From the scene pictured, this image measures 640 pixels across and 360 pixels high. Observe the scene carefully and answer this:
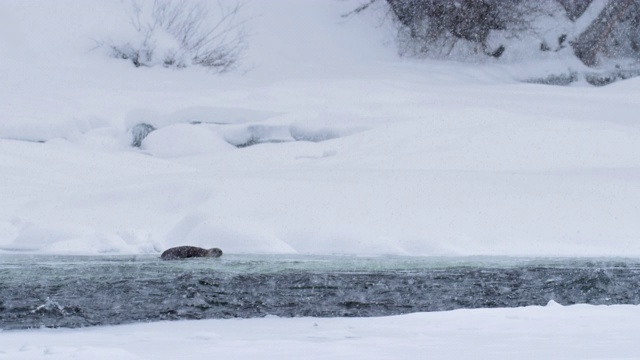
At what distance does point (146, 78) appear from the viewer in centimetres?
1717

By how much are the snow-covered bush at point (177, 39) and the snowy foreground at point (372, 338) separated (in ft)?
41.7

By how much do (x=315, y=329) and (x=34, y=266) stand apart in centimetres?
288

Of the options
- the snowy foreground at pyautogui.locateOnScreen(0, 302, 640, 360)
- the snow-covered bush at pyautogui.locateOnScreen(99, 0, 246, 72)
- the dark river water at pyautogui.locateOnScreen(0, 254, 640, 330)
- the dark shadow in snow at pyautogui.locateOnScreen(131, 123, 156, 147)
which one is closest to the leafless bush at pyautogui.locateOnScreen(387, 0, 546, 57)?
the snow-covered bush at pyautogui.locateOnScreen(99, 0, 246, 72)

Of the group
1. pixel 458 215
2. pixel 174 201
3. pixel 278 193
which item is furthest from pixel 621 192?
pixel 174 201

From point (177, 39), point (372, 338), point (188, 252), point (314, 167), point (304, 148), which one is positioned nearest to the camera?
point (372, 338)

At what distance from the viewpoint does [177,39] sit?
18.0 meters

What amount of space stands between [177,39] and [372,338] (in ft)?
45.7

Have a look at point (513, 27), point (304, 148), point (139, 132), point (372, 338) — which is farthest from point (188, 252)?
point (513, 27)

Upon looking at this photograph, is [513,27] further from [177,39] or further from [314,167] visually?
[314,167]

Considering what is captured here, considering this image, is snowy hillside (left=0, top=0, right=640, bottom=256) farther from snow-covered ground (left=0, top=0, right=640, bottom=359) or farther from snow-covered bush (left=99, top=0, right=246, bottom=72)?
snow-covered bush (left=99, top=0, right=246, bottom=72)

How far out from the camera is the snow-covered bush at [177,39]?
695 inches

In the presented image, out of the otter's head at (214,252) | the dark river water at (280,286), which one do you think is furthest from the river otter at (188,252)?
the dark river water at (280,286)

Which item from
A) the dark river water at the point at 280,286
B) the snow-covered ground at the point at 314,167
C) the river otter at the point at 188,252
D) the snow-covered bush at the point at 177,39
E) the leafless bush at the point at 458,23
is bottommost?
the dark river water at the point at 280,286

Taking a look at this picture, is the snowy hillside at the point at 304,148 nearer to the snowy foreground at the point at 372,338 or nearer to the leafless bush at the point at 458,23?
the leafless bush at the point at 458,23
